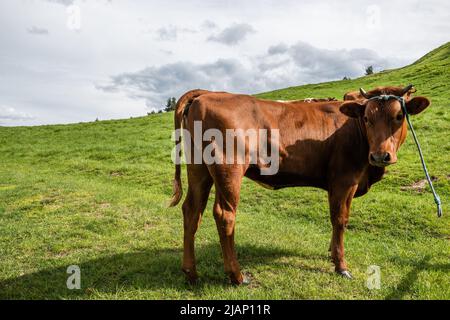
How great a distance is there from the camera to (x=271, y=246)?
25.0ft

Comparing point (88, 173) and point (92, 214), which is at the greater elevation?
point (88, 173)

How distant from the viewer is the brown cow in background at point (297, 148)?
5.43m

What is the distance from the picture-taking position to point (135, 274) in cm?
618

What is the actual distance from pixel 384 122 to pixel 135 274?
438cm

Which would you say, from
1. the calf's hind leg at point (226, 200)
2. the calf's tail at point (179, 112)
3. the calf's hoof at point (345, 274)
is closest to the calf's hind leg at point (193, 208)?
the calf's tail at point (179, 112)

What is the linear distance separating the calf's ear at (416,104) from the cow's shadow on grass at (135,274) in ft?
9.30

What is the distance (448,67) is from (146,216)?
125 feet

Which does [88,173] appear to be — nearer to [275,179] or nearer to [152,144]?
[152,144]

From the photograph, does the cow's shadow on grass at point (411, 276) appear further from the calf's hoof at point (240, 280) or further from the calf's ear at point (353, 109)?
the calf's ear at point (353, 109)

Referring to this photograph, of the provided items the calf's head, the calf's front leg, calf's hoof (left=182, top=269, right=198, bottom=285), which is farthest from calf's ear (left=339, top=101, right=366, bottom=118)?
calf's hoof (left=182, top=269, right=198, bottom=285)

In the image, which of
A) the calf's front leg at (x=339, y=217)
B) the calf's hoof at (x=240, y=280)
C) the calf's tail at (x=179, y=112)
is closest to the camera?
the calf's hoof at (x=240, y=280)

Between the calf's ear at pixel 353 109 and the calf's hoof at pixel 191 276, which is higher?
the calf's ear at pixel 353 109
